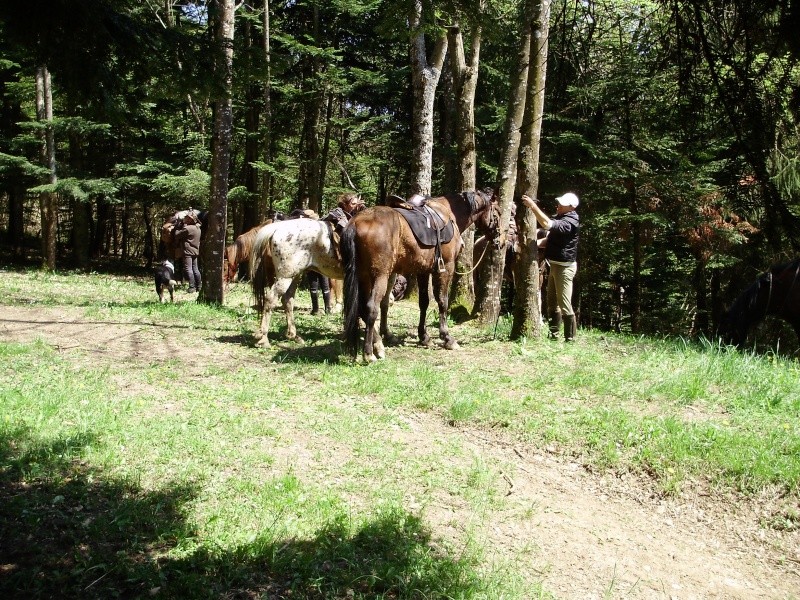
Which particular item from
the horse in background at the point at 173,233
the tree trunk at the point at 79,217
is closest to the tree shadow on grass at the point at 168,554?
the horse in background at the point at 173,233

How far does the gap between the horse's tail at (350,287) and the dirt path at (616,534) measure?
2040 millimetres

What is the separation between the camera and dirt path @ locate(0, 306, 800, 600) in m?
3.97

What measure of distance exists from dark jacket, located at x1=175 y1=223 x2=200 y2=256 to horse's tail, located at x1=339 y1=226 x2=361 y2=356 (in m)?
9.12

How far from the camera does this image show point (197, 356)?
7.88 m

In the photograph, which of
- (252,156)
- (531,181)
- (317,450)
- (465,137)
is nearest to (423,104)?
(465,137)

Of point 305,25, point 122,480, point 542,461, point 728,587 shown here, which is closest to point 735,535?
point 728,587

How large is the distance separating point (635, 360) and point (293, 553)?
5.48 m

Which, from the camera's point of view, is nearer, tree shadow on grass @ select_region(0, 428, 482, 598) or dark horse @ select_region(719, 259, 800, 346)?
tree shadow on grass @ select_region(0, 428, 482, 598)

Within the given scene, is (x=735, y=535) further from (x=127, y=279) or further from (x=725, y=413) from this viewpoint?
(x=127, y=279)

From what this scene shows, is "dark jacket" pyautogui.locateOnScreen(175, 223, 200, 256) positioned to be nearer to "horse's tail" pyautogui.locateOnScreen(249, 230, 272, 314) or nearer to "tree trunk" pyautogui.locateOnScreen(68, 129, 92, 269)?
"tree trunk" pyautogui.locateOnScreen(68, 129, 92, 269)

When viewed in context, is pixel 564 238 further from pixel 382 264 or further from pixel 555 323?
pixel 382 264

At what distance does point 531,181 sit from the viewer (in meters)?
8.30

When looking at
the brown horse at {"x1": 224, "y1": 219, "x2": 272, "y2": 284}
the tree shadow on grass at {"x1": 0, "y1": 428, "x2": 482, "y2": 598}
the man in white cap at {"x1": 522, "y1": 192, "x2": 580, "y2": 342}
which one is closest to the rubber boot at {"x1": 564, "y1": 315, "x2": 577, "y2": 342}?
the man in white cap at {"x1": 522, "y1": 192, "x2": 580, "y2": 342}

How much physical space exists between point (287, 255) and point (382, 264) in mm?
1811
